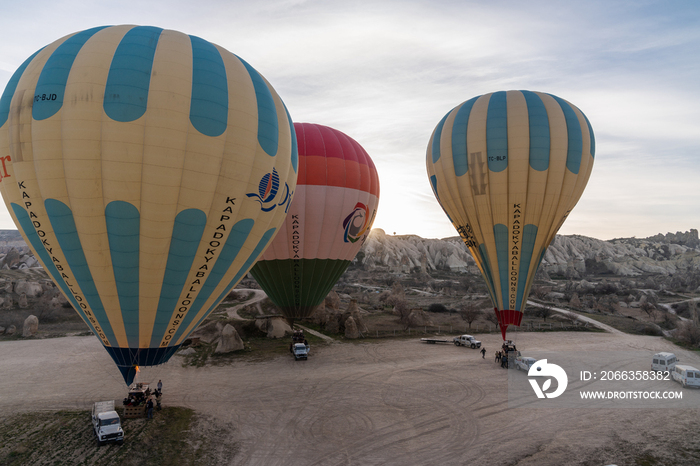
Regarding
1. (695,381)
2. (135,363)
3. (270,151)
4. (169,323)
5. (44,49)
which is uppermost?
(44,49)

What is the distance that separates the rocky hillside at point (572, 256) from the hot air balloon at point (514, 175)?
8166cm

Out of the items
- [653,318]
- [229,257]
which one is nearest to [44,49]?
[229,257]

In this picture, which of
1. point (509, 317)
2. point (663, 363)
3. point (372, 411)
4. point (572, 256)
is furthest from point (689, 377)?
point (572, 256)

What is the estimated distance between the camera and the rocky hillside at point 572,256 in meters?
101

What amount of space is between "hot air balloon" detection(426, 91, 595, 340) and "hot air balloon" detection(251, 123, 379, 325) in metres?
4.88

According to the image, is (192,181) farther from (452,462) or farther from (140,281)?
(452,462)

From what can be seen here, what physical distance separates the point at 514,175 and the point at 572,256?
133 m

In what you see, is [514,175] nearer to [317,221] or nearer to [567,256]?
[317,221]

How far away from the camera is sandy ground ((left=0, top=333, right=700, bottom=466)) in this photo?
11031 millimetres

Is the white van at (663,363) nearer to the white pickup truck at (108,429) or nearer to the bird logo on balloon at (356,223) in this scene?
the bird logo on balloon at (356,223)

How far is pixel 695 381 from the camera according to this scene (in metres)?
16.5

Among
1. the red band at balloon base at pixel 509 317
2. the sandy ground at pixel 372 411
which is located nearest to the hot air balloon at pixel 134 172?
the sandy ground at pixel 372 411

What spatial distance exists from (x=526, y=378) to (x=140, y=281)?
15705 mm

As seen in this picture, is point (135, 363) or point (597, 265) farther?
point (597, 265)
